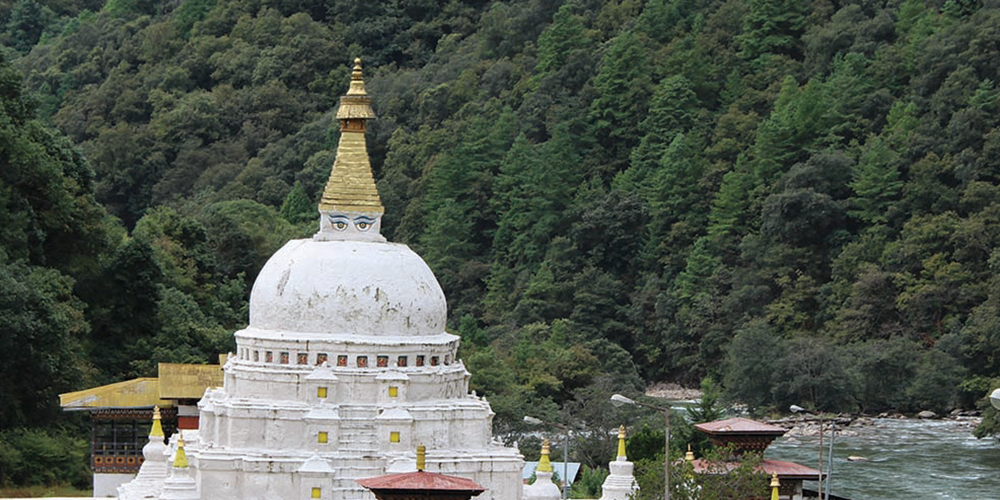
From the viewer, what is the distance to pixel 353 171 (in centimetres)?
5681

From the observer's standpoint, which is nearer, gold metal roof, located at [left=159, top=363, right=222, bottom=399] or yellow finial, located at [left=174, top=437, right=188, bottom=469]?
yellow finial, located at [left=174, top=437, right=188, bottom=469]

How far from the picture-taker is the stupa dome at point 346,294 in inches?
2156

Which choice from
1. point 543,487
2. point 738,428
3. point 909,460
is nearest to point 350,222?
point 543,487

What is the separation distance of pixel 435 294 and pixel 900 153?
60.6 meters

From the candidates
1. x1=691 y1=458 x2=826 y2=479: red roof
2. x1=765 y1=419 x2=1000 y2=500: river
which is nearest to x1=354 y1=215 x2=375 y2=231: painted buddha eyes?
x1=691 y1=458 x2=826 y2=479: red roof

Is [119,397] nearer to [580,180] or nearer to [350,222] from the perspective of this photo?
[350,222]

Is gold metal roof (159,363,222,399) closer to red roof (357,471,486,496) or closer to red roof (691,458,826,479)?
red roof (691,458,826,479)

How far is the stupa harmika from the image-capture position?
175 ft

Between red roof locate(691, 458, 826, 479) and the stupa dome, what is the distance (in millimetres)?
6808

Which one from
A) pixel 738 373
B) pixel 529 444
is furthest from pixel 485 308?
pixel 529 444

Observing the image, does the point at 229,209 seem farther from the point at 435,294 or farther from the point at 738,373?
the point at 435,294

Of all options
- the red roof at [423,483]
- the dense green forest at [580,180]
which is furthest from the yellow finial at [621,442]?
the dense green forest at [580,180]

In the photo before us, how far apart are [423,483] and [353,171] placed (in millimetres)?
10738

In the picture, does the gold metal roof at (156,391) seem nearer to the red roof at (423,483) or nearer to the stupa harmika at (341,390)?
the stupa harmika at (341,390)
